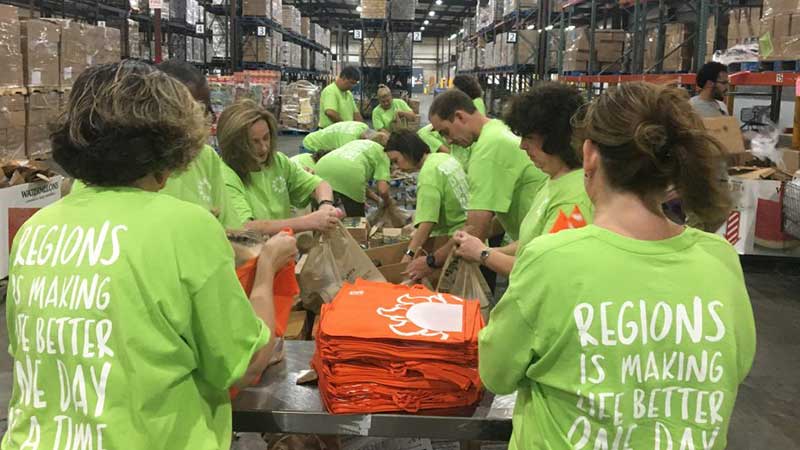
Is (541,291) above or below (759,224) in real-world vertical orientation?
above

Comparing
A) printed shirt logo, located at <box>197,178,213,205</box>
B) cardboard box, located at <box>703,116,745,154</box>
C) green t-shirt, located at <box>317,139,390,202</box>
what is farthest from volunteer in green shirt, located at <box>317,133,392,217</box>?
printed shirt logo, located at <box>197,178,213,205</box>

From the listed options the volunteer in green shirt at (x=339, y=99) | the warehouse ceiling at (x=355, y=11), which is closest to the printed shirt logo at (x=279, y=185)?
the volunteer in green shirt at (x=339, y=99)

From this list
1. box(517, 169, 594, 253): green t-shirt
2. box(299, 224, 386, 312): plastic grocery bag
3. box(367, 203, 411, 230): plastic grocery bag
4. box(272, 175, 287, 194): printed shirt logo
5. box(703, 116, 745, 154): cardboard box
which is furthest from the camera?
box(703, 116, 745, 154): cardboard box

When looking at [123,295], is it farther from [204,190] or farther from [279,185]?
[279,185]

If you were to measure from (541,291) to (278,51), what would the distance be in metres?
16.6

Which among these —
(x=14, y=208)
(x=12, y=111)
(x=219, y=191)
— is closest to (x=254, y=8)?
(x=12, y=111)

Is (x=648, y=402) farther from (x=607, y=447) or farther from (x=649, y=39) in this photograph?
(x=649, y=39)

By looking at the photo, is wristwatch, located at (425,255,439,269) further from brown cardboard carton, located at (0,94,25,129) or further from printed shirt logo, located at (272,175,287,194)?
brown cardboard carton, located at (0,94,25,129)

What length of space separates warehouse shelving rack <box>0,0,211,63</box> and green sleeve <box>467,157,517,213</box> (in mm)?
6988

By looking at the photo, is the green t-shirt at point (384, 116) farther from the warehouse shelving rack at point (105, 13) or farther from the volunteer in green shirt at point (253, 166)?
the volunteer in green shirt at point (253, 166)

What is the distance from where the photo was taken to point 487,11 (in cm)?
1848

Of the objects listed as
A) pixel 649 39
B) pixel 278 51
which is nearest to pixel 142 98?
pixel 649 39

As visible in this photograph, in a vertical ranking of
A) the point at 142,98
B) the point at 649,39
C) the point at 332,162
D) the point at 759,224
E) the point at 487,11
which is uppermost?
the point at 487,11

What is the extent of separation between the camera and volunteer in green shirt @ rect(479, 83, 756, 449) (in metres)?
1.34
